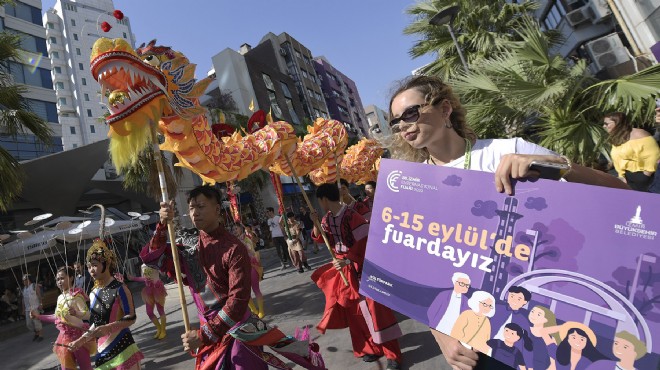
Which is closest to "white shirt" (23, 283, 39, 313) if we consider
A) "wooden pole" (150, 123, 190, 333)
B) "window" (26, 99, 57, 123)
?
"wooden pole" (150, 123, 190, 333)

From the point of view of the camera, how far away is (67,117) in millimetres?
42156

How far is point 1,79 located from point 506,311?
8.91 m

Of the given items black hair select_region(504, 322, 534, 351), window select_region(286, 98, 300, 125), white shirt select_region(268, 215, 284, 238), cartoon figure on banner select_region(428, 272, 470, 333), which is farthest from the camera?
window select_region(286, 98, 300, 125)

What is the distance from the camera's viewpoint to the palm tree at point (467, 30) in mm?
9641

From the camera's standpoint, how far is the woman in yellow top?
364 centimetres

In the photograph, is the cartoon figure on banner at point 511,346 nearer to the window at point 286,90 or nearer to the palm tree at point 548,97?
the palm tree at point 548,97

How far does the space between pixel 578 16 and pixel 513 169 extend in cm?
1568

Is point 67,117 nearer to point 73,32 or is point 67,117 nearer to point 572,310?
point 73,32

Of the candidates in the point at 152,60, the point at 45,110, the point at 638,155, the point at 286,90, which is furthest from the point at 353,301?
the point at 286,90

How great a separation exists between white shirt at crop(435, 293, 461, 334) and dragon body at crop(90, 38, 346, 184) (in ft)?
7.31

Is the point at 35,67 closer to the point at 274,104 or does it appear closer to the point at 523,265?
the point at 274,104

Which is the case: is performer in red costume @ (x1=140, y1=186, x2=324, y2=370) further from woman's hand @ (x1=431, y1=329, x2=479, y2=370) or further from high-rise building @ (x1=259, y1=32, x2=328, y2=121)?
high-rise building @ (x1=259, y1=32, x2=328, y2=121)

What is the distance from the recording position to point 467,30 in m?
10.3

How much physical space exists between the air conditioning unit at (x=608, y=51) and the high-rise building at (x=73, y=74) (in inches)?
1775
